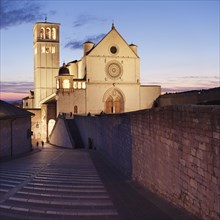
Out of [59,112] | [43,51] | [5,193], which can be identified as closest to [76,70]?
[43,51]

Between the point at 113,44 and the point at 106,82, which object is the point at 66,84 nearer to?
the point at 106,82

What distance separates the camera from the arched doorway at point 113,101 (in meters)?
50.4

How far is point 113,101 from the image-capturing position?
50.8 m

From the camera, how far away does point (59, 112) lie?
47.1m

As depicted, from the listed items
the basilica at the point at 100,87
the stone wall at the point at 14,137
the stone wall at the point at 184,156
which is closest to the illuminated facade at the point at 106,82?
the basilica at the point at 100,87

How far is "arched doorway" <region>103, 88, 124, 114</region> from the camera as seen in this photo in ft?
165

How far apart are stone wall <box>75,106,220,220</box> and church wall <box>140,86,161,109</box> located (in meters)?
38.0

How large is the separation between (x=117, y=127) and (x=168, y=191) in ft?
25.9

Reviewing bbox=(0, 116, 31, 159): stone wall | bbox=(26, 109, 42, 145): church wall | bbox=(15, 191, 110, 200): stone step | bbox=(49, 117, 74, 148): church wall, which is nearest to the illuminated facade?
bbox=(26, 109, 42, 145): church wall

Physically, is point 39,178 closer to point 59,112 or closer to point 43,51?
point 59,112

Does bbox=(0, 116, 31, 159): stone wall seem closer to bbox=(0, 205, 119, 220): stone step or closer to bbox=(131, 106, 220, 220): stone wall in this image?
bbox=(131, 106, 220, 220): stone wall

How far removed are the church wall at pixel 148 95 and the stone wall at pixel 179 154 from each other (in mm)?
37963

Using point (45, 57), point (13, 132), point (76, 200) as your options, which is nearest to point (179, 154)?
point (76, 200)

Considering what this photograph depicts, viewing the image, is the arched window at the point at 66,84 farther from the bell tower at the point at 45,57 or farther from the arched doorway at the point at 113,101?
the bell tower at the point at 45,57
